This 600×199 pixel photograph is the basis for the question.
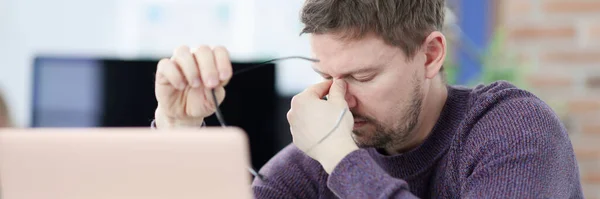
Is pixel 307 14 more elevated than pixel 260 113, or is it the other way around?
pixel 307 14

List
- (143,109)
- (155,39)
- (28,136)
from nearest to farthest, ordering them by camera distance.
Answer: (28,136) → (143,109) → (155,39)

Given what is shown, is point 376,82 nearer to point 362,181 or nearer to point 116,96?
point 362,181

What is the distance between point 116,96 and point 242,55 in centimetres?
155

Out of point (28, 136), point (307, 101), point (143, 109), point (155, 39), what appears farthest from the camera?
point (155, 39)

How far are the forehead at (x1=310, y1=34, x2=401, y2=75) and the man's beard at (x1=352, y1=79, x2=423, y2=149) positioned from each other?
107mm

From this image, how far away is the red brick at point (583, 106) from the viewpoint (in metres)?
2.82

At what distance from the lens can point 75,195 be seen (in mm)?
696

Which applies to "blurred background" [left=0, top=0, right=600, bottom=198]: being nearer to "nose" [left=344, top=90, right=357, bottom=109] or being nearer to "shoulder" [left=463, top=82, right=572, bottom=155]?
"nose" [left=344, top=90, right=357, bottom=109]

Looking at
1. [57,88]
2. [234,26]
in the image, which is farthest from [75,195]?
[234,26]

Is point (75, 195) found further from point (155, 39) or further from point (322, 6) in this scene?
point (155, 39)

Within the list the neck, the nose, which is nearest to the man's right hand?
the nose

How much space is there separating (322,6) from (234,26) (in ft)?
7.46

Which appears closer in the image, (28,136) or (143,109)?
(28,136)

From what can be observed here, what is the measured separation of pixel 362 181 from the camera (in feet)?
3.78
